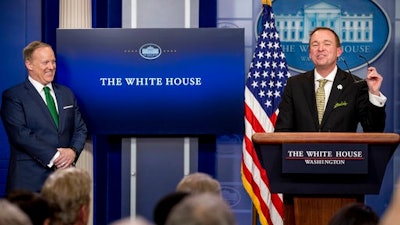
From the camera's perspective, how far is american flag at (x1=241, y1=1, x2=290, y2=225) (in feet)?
20.4

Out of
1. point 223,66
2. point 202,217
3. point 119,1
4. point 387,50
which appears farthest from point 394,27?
point 202,217

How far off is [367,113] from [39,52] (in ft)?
8.12

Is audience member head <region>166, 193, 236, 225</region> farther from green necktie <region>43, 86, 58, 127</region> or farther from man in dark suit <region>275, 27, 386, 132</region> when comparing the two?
green necktie <region>43, 86, 58, 127</region>

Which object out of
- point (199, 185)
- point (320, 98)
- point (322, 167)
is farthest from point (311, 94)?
point (199, 185)

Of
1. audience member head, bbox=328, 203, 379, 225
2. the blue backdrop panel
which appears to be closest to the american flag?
the blue backdrop panel

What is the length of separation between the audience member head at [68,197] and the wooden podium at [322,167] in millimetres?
1129

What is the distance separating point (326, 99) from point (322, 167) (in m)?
0.88

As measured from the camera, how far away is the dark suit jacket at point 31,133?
5551 millimetres

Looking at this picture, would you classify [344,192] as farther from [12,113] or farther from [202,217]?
[12,113]

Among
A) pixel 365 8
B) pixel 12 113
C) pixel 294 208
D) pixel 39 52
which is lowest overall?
pixel 294 208

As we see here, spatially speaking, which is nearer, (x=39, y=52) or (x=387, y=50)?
(x=39, y=52)

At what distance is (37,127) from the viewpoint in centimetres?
563

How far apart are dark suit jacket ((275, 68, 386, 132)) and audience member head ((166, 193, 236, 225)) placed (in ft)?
8.99

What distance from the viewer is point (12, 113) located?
5.62 meters
